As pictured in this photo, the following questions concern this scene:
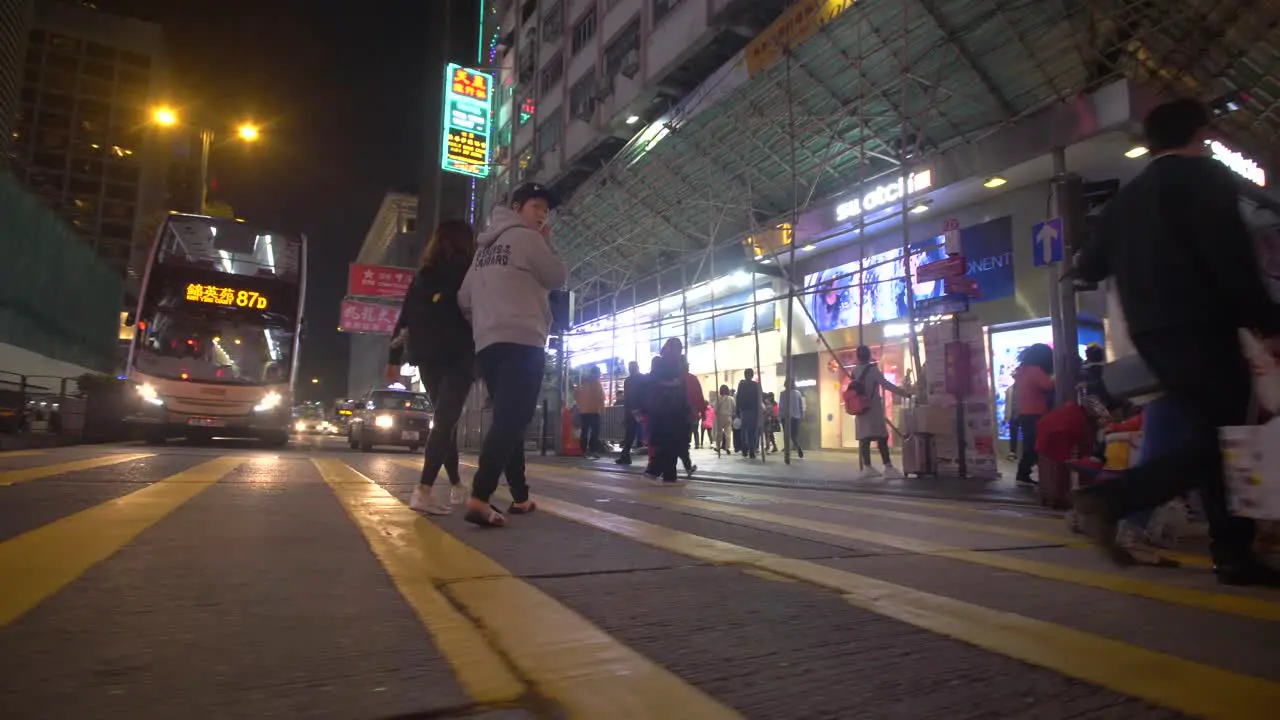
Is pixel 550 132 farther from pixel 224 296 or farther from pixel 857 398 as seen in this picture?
pixel 857 398

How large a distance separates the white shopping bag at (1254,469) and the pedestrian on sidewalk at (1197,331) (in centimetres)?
14

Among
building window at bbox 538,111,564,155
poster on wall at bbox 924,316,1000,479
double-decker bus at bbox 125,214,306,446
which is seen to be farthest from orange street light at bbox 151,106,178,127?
poster on wall at bbox 924,316,1000,479

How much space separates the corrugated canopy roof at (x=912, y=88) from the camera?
35.4 ft

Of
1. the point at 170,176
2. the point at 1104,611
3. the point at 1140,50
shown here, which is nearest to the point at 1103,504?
the point at 1104,611

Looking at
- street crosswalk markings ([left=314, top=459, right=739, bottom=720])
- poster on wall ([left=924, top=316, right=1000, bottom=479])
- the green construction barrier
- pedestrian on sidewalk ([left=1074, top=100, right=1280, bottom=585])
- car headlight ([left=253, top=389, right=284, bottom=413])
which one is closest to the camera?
street crosswalk markings ([left=314, top=459, right=739, bottom=720])

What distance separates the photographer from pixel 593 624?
1883 millimetres

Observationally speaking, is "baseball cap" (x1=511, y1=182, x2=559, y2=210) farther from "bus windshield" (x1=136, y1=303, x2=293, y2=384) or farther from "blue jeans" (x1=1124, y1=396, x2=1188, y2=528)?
"bus windshield" (x1=136, y1=303, x2=293, y2=384)

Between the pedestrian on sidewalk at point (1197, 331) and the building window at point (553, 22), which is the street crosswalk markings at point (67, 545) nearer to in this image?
the pedestrian on sidewalk at point (1197, 331)

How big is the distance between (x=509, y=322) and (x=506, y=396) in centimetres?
40

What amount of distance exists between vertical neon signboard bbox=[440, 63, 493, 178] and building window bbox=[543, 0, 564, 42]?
3.34 metres

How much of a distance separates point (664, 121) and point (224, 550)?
15.6m

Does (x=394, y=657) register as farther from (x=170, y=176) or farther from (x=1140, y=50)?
(x=170, y=176)

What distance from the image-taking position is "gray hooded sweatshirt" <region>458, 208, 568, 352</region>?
383 centimetres

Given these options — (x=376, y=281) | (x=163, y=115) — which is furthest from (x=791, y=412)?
(x=376, y=281)
